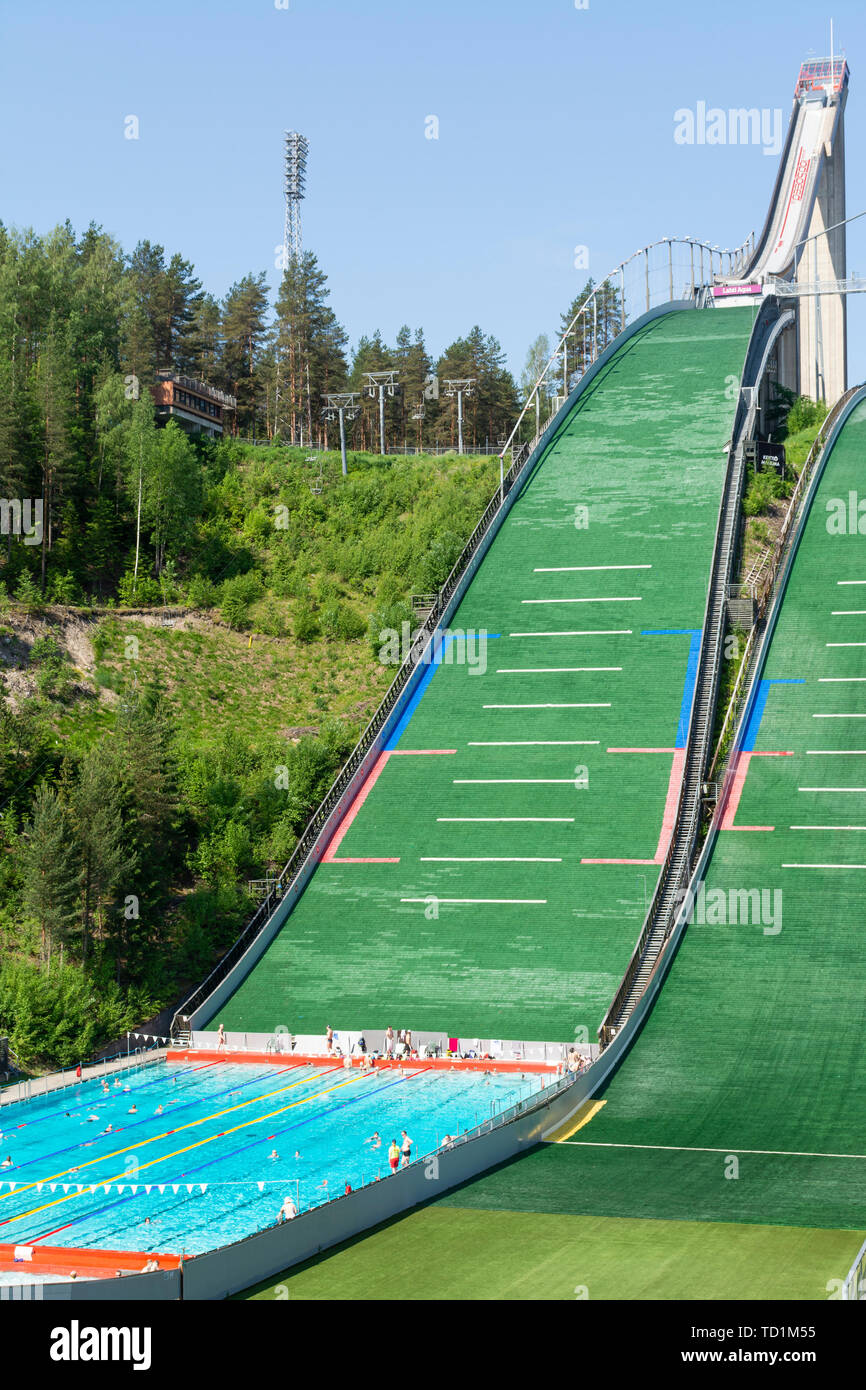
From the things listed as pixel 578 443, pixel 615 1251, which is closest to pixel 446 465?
pixel 578 443

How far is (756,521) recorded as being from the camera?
44812 millimetres

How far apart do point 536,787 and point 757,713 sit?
585cm

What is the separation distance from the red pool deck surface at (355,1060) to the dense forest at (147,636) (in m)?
1.43

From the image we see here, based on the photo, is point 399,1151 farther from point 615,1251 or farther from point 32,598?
point 32,598

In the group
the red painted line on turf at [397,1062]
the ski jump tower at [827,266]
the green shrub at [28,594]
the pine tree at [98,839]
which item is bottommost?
the red painted line on turf at [397,1062]

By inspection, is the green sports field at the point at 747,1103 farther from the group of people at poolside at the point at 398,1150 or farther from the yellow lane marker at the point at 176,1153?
the yellow lane marker at the point at 176,1153

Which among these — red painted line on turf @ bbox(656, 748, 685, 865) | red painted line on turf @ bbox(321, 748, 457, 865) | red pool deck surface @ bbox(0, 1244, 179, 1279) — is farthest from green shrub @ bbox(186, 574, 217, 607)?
red pool deck surface @ bbox(0, 1244, 179, 1279)

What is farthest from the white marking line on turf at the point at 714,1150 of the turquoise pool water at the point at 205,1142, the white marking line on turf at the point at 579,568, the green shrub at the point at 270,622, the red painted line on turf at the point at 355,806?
the green shrub at the point at 270,622

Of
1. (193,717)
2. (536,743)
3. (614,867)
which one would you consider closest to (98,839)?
(193,717)

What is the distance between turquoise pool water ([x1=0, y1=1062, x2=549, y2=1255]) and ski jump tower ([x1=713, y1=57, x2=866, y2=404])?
1640 inches

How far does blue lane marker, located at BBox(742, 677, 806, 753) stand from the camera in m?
35.4

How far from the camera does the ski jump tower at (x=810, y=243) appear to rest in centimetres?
6366

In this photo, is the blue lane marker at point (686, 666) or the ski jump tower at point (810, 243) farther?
the ski jump tower at point (810, 243)

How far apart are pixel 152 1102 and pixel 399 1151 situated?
5843mm
